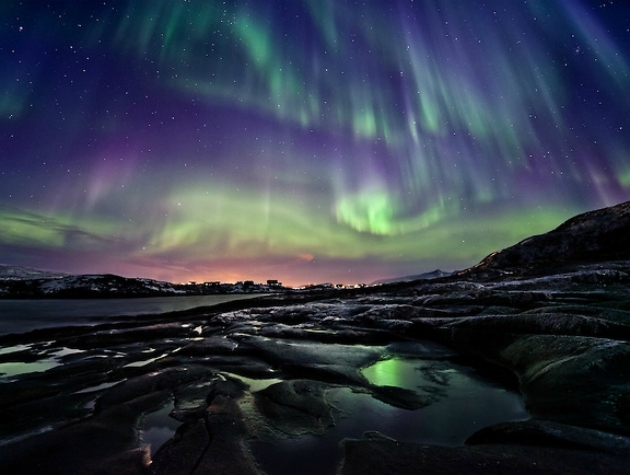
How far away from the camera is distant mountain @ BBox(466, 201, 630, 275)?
245ft

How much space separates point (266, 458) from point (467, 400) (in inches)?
231

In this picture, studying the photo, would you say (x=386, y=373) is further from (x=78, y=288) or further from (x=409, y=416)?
(x=78, y=288)

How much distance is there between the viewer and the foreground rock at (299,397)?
4836 mm

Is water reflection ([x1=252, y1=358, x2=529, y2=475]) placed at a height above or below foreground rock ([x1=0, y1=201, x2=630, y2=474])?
below

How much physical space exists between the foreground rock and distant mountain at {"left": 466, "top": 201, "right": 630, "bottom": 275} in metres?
66.4

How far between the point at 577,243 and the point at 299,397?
102m

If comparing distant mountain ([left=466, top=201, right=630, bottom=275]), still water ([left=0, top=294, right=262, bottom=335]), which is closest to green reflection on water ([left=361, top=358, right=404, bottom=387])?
still water ([left=0, top=294, right=262, bottom=335])

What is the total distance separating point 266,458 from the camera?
17.1 feet

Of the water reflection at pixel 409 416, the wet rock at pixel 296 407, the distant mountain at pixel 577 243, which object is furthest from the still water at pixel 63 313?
the distant mountain at pixel 577 243

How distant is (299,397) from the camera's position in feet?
26.8

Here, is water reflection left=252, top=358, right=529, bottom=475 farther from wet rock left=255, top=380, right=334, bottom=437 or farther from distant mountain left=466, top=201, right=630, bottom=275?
distant mountain left=466, top=201, right=630, bottom=275

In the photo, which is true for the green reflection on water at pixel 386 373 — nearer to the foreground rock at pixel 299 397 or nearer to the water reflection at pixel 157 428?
the foreground rock at pixel 299 397

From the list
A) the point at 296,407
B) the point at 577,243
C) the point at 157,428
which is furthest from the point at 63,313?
the point at 577,243

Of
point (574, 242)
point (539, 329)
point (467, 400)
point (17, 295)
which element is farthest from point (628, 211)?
point (17, 295)
